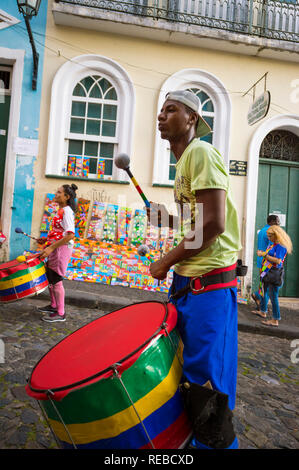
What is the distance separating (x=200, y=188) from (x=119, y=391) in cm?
94

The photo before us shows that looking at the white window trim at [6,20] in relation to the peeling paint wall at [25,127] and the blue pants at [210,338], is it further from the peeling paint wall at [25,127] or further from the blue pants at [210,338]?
the blue pants at [210,338]

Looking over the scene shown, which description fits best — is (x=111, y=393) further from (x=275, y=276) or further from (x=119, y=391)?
(x=275, y=276)

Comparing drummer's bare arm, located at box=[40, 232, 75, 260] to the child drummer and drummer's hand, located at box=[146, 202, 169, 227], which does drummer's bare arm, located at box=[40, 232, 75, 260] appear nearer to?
the child drummer

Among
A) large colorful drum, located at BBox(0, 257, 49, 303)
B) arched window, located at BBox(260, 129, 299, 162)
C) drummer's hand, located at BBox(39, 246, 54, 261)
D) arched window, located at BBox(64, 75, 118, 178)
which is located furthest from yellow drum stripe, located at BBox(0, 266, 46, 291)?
arched window, located at BBox(260, 129, 299, 162)

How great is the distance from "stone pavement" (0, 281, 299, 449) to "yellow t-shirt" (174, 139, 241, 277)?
1.44 m

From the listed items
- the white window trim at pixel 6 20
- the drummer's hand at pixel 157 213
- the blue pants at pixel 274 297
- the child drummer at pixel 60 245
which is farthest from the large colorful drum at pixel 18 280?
the white window trim at pixel 6 20

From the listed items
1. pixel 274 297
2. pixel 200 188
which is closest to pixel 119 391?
pixel 200 188

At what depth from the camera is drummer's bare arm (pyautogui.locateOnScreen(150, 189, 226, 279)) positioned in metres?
1.65

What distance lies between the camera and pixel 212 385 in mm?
1618

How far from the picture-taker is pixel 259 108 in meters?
7.18

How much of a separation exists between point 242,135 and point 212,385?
742cm

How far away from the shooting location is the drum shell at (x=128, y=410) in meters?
1.40

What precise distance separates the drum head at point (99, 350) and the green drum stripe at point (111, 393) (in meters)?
0.04

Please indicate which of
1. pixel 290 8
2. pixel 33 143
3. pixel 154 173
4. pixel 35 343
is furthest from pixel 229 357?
pixel 290 8
